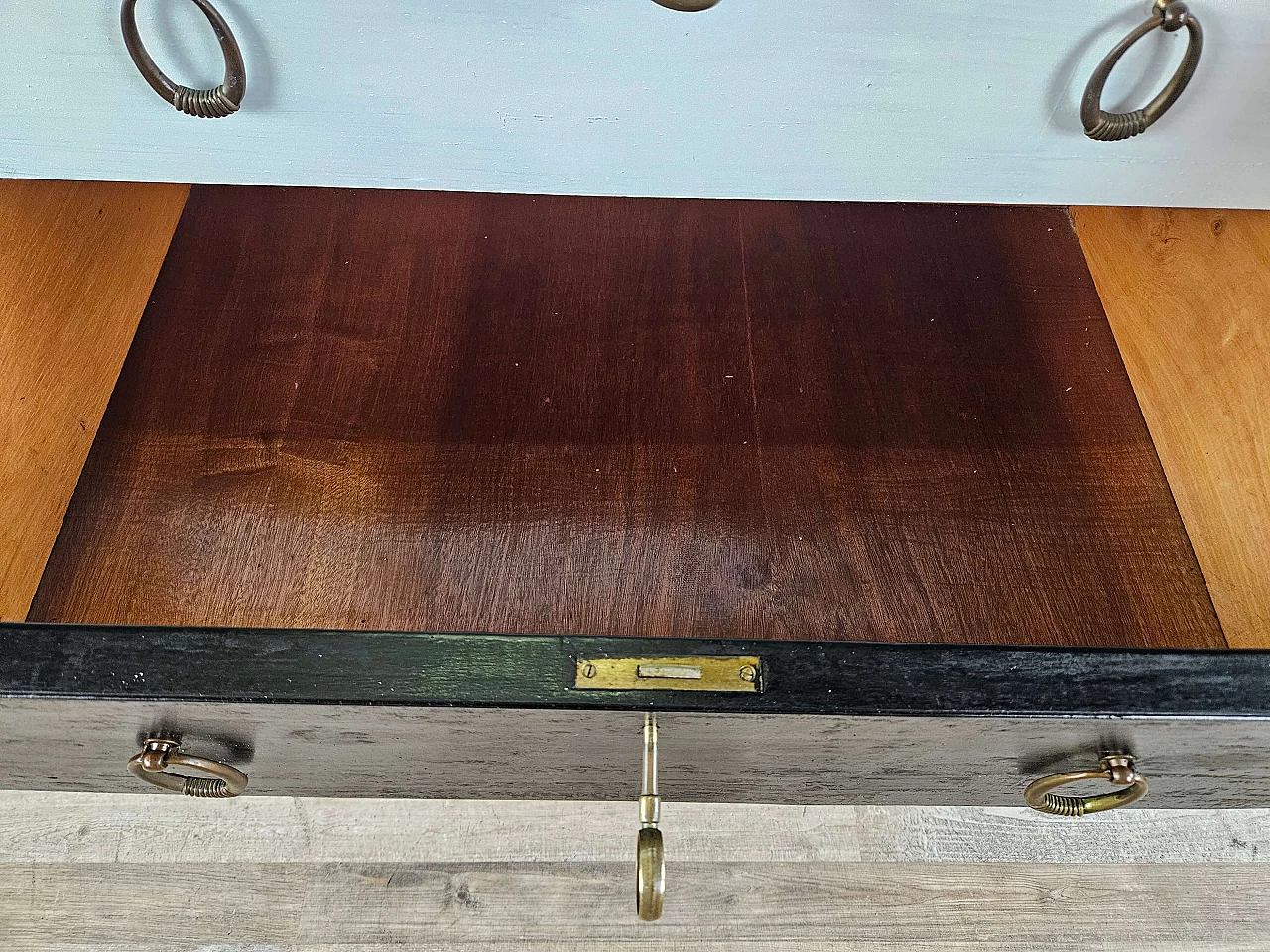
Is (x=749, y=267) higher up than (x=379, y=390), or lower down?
higher up

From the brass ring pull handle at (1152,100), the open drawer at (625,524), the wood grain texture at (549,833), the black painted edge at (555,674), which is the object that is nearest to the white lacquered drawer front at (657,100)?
the brass ring pull handle at (1152,100)

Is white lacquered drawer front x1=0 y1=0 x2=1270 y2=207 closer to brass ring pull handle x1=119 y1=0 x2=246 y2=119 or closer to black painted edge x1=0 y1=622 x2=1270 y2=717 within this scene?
brass ring pull handle x1=119 y1=0 x2=246 y2=119

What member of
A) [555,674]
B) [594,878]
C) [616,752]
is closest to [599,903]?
[594,878]

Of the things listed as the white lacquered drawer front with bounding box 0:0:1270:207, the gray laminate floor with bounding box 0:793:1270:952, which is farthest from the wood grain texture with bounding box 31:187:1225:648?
the gray laminate floor with bounding box 0:793:1270:952

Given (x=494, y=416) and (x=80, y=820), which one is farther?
(x=80, y=820)

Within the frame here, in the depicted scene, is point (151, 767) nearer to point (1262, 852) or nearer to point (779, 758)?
point (779, 758)

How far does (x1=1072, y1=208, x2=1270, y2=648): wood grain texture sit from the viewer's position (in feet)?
2.14

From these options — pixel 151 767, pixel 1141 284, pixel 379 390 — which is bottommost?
pixel 151 767

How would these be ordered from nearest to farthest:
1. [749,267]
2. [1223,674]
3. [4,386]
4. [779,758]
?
[1223,674] → [779,758] → [4,386] → [749,267]

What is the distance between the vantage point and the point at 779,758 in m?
0.58

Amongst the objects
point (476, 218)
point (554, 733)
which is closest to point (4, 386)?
point (476, 218)

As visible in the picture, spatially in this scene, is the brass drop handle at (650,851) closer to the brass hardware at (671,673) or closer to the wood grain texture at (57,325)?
the brass hardware at (671,673)

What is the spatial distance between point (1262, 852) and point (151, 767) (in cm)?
91

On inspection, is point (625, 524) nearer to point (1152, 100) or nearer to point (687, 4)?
point (687, 4)
